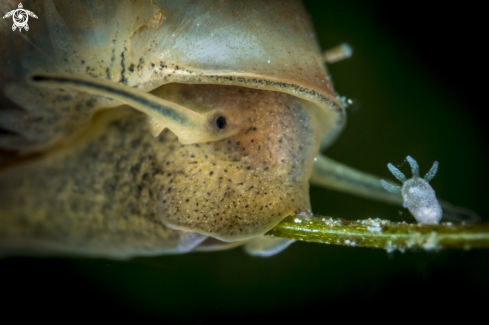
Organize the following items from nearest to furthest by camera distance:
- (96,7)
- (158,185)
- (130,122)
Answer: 1. (96,7)
2. (158,185)
3. (130,122)

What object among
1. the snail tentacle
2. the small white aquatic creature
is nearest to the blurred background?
the small white aquatic creature

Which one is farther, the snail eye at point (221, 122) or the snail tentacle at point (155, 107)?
the snail eye at point (221, 122)

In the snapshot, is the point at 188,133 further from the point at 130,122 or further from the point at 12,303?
the point at 12,303

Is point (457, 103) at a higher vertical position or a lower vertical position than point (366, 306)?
higher

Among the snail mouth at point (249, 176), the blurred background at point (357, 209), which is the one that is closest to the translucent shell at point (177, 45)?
the snail mouth at point (249, 176)

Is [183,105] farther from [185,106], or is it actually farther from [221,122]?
[221,122]

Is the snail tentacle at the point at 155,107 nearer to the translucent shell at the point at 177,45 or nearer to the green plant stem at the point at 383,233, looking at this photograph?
the translucent shell at the point at 177,45

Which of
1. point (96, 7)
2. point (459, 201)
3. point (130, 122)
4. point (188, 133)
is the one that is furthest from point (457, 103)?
point (96, 7)

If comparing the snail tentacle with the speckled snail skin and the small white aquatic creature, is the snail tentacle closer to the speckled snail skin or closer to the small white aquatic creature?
the speckled snail skin
